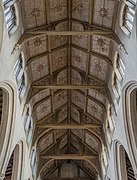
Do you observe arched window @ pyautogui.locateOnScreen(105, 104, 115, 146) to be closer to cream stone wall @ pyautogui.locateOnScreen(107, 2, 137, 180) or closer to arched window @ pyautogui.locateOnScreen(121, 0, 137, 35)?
cream stone wall @ pyautogui.locateOnScreen(107, 2, 137, 180)

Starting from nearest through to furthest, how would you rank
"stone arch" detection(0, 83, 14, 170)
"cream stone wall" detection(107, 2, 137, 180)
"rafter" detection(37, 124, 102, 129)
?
"cream stone wall" detection(107, 2, 137, 180) < "stone arch" detection(0, 83, 14, 170) < "rafter" detection(37, 124, 102, 129)

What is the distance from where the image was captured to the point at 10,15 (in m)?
12.4

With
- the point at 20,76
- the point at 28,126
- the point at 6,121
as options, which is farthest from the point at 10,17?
the point at 28,126

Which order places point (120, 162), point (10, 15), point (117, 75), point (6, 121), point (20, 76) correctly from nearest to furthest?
point (10, 15) → point (6, 121) → point (20, 76) → point (117, 75) → point (120, 162)

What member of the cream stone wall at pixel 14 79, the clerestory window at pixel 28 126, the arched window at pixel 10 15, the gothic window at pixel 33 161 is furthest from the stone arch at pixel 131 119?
the gothic window at pixel 33 161

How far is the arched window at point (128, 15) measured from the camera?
1160 cm

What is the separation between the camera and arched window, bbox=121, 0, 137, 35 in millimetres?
11602

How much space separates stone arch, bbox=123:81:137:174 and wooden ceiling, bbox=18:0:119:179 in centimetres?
259

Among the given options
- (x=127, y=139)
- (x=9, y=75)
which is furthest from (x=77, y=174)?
(x=9, y=75)

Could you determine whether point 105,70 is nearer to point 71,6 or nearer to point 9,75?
point 71,6

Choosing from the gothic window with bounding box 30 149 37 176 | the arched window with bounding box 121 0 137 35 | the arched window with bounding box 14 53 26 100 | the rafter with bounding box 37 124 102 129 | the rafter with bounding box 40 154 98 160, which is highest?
the arched window with bounding box 121 0 137 35

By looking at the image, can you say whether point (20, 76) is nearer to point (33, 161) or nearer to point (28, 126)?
point (28, 126)

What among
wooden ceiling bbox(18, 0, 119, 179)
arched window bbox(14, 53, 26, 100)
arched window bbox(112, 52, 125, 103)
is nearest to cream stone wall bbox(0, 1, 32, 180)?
arched window bbox(14, 53, 26, 100)

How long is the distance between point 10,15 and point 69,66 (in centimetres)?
642
